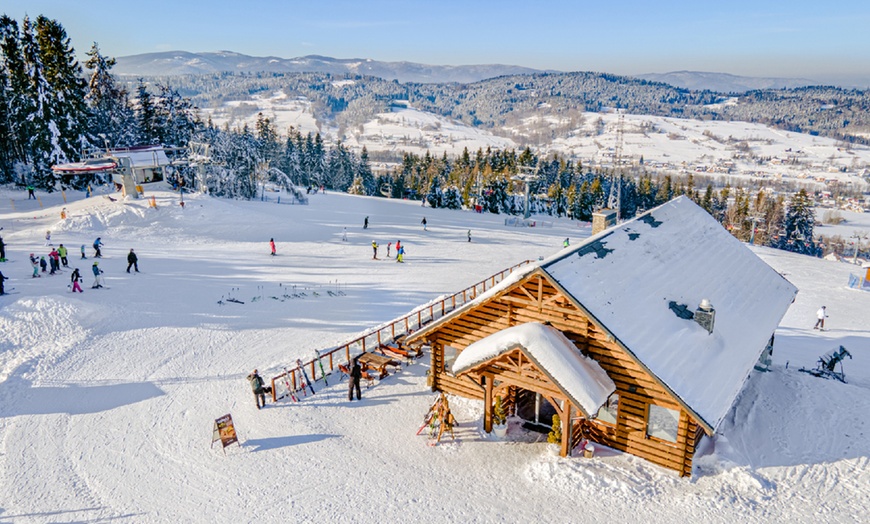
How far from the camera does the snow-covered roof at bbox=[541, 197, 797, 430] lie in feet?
39.7

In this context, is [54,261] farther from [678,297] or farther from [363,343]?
[678,297]

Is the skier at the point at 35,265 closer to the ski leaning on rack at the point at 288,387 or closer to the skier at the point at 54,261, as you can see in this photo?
the skier at the point at 54,261

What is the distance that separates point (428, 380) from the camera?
16.7 m

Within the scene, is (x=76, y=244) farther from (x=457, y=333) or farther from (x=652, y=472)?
(x=652, y=472)

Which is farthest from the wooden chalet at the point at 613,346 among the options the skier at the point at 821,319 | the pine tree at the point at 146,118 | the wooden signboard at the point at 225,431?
the pine tree at the point at 146,118

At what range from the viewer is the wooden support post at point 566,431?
495 inches

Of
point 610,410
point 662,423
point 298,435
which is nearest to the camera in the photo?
point 662,423

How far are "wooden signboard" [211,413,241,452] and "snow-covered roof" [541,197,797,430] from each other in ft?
28.8

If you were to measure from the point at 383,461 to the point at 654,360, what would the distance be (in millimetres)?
6906

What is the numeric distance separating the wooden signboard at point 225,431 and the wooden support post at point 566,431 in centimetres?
823

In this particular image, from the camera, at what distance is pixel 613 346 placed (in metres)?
12.6

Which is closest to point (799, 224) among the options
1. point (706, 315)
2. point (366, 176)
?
point (366, 176)

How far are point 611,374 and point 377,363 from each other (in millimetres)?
7686

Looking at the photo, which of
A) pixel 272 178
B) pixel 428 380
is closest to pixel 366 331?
pixel 428 380
